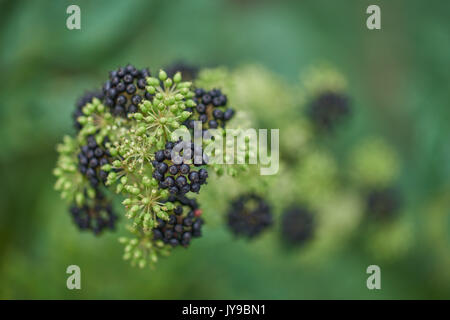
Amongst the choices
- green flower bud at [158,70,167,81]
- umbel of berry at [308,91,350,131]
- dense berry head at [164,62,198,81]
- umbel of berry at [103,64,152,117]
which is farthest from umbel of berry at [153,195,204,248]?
umbel of berry at [308,91,350,131]

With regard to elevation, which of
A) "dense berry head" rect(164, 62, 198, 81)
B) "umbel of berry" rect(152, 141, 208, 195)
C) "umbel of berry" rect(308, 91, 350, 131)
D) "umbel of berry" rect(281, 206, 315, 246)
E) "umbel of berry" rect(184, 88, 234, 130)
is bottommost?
"umbel of berry" rect(281, 206, 315, 246)

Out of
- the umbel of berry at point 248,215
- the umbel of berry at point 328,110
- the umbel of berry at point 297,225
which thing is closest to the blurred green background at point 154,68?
the umbel of berry at point 248,215

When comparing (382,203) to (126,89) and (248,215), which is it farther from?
(126,89)

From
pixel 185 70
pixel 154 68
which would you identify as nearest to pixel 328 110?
pixel 185 70

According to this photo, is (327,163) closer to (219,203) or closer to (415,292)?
(219,203)

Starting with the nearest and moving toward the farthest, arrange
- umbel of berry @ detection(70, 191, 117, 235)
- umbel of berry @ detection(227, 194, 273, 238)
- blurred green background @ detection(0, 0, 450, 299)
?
umbel of berry @ detection(70, 191, 117, 235), umbel of berry @ detection(227, 194, 273, 238), blurred green background @ detection(0, 0, 450, 299)

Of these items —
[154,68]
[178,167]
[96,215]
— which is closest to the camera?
[178,167]

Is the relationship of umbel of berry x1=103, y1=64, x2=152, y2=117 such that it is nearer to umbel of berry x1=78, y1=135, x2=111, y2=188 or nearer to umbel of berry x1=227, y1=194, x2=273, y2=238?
umbel of berry x1=78, y1=135, x2=111, y2=188
